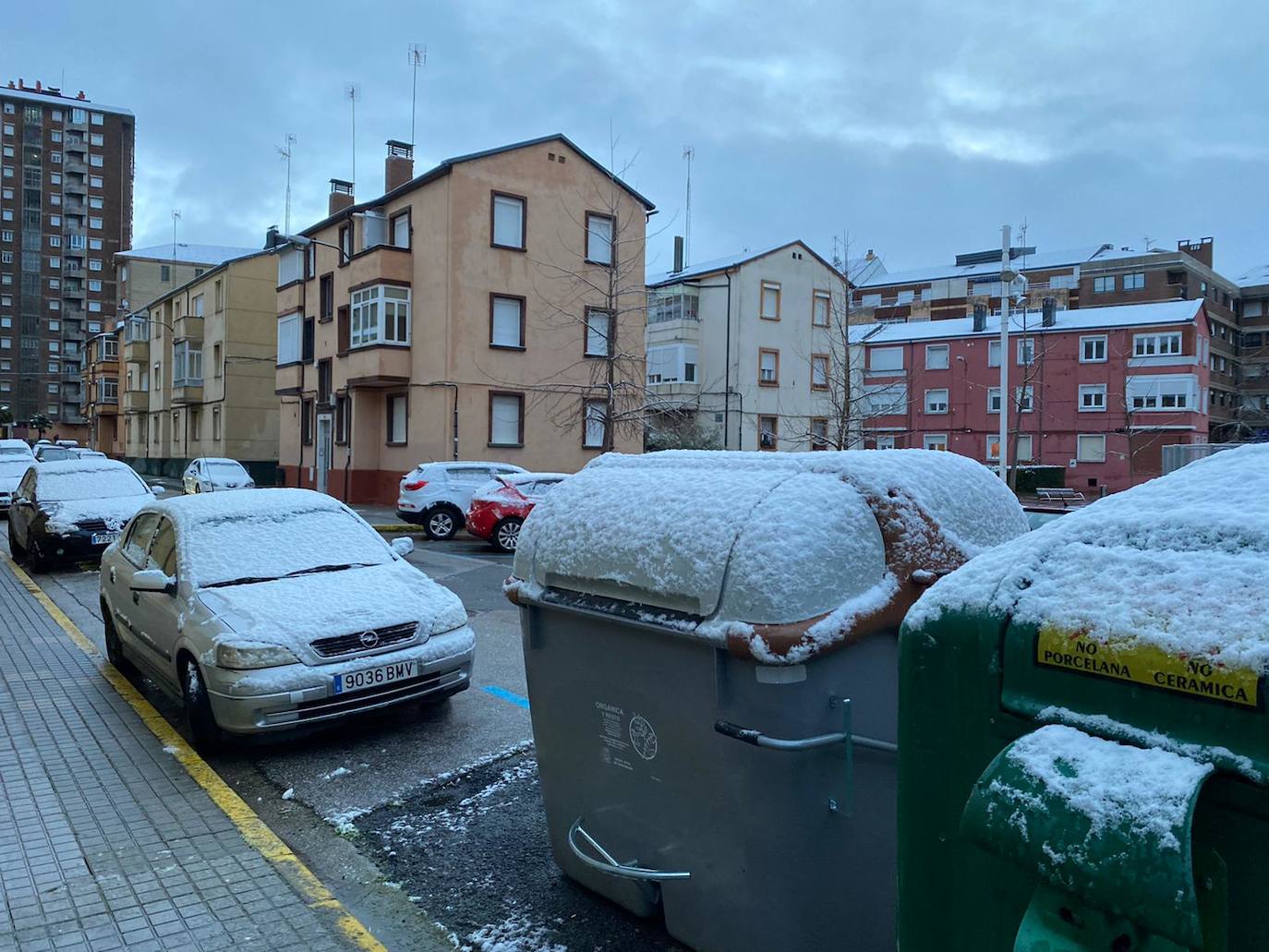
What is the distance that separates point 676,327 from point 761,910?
42.9 meters

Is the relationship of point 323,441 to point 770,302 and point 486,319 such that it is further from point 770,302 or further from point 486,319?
point 770,302

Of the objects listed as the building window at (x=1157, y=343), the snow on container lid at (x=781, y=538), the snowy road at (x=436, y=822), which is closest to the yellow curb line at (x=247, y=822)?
the snowy road at (x=436, y=822)

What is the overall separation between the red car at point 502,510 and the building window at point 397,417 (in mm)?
12626

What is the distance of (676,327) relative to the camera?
45.0 metres

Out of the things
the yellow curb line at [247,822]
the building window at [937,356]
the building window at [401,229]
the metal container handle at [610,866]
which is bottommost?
the yellow curb line at [247,822]

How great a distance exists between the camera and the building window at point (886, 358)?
55.7 meters

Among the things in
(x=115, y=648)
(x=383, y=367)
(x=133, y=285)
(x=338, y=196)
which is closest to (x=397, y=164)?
(x=338, y=196)

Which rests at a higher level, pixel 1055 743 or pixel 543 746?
pixel 1055 743

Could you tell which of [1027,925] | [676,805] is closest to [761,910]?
[676,805]

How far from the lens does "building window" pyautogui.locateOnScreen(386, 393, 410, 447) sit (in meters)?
30.2

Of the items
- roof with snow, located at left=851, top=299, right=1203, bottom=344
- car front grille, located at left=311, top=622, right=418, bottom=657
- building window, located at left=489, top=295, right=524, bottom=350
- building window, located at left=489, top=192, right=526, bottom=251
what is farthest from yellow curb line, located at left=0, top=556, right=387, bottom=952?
roof with snow, located at left=851, top=299, right=1203, bottom=344

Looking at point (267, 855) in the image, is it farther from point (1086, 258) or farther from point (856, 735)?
point (1086, 258)

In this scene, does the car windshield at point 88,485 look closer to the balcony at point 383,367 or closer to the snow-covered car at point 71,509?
the snow-covered car at point 71,509

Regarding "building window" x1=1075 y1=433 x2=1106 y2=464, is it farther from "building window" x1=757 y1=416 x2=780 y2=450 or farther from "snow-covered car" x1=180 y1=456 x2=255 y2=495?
"snow-covered car" x1=180 y1=456 x2=255 y2=495
